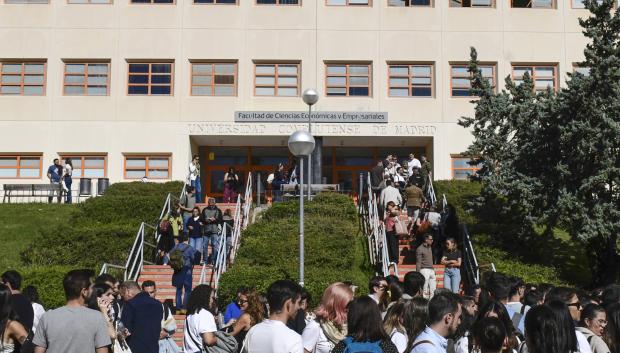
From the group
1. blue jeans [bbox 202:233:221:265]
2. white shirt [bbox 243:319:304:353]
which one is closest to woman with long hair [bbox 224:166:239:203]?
blue jeans [bbox 202:233:221:265]

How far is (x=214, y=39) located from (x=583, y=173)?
17.4m

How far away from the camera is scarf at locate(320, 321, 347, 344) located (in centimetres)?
725

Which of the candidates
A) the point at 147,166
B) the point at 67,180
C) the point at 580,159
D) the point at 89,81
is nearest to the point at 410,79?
the point at 147,166

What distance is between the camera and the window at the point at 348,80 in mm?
33219

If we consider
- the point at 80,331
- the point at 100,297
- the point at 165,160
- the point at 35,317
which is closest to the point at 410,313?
the point at 80,331

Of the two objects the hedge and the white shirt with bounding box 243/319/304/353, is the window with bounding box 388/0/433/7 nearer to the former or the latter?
the hedge

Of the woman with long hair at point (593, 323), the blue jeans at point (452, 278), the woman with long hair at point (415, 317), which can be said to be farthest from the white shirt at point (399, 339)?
the blue jeans at point (452, 278)

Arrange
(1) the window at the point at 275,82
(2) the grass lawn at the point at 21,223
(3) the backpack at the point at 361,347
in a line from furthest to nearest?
(1) the window at the point at 275,82 < (2) the grass lawn at the point at 21,223 < (3) the backpack at the point at 361,347

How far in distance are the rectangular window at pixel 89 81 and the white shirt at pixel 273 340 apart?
2789cm

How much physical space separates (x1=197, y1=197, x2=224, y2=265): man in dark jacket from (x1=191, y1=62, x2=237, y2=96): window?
40.9ft

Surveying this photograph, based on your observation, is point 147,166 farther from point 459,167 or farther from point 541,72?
point 541,72

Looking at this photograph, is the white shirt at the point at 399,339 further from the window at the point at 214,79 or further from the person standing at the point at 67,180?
the window at the point at 214,79

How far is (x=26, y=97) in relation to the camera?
108ft

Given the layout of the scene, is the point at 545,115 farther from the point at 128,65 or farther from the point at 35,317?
the point at 128,65
